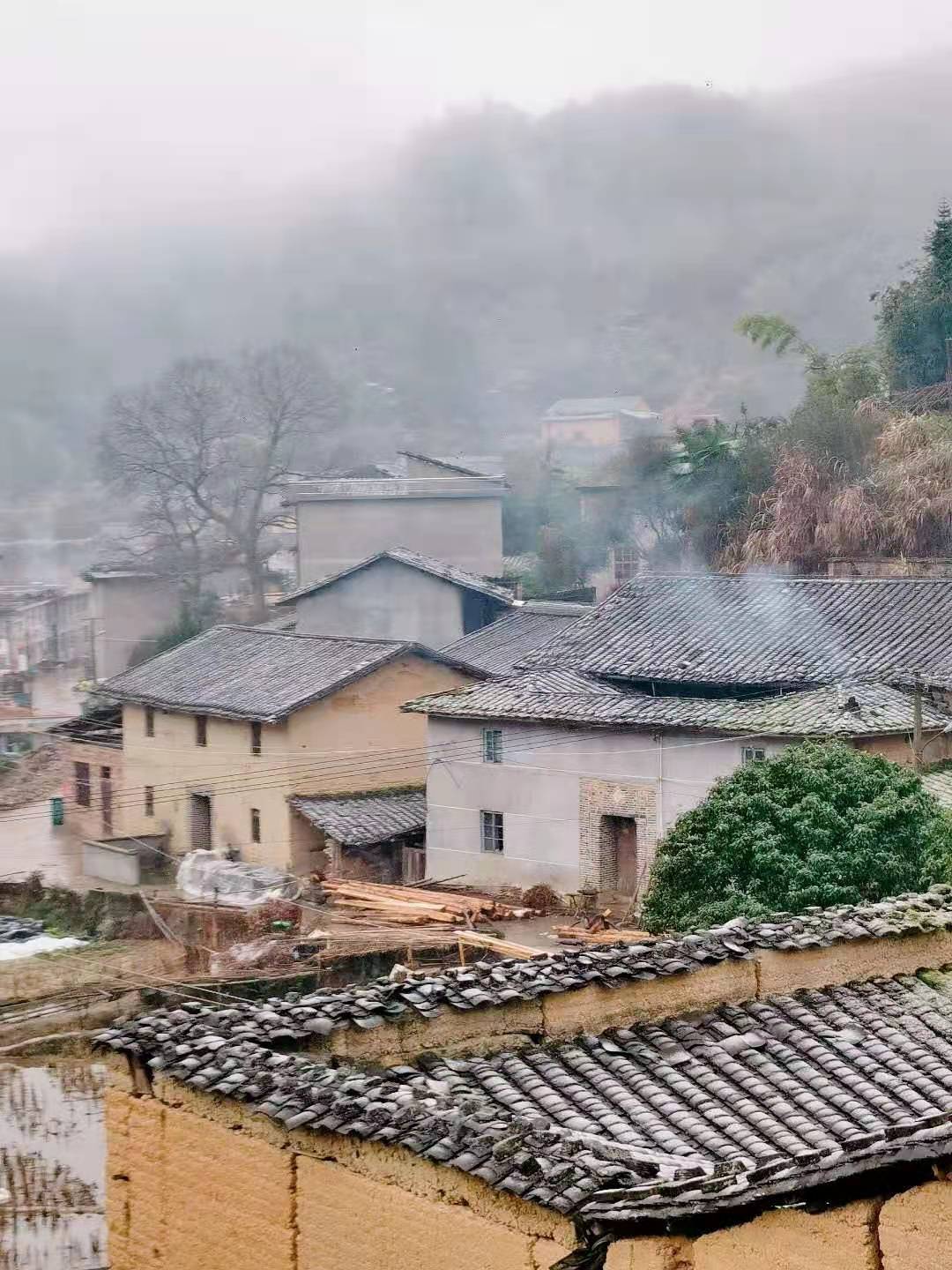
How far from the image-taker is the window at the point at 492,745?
61.8ft

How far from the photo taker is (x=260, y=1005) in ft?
20.5

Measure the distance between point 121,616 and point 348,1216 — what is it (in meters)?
24.9

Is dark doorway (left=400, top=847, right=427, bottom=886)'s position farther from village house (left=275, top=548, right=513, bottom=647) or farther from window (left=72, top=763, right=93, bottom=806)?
village house (left=275, top=548, right=513, bottom=647)

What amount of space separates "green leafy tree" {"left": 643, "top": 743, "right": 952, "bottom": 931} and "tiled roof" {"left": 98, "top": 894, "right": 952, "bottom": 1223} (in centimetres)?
568

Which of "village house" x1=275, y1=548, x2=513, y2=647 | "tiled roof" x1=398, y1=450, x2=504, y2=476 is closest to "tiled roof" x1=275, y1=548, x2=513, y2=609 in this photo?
"village house" x1=275, y1=548, x2=513, y2=647

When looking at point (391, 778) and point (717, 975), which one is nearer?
point (717, 975)

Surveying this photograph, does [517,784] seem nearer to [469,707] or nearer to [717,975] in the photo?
[469,707]

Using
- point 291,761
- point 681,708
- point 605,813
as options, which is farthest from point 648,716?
point 291,761

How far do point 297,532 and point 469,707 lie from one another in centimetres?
1141

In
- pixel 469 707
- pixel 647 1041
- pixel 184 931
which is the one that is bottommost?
pixel 184 931

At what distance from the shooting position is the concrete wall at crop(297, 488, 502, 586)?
2952cm

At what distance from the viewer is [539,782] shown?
60.4 ft

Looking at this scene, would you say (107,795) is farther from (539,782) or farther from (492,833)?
(539,782)

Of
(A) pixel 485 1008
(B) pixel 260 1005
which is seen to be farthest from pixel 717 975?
(B) pixel 260 1005
